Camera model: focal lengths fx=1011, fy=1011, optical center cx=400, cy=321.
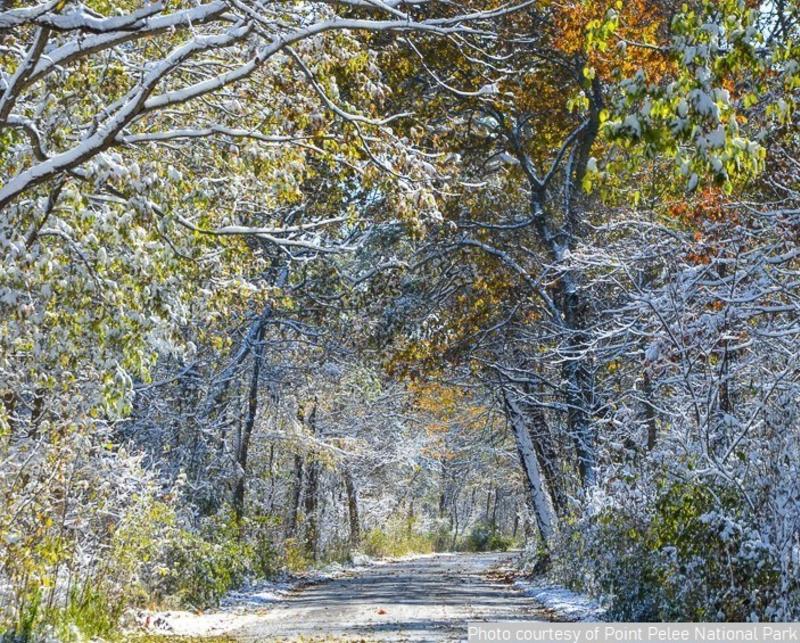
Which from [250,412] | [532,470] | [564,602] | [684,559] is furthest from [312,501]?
[684,559]

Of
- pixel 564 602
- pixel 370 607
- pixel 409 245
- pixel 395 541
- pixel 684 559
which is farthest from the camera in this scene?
pixel 395 541

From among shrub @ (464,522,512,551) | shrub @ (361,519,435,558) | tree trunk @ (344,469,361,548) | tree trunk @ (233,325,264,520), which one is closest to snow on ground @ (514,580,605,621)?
tree trunk @ (233,325,264,520)

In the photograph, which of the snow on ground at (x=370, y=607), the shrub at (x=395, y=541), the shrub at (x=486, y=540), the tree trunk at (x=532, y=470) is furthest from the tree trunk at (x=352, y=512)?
the shrub at (x=486, y=540)

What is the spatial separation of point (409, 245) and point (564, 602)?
8.51 m

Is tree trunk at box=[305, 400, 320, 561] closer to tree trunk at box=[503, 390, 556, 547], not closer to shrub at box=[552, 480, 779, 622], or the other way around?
tree trunk at box=[503, 390, 556, 547]

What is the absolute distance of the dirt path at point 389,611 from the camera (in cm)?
1299

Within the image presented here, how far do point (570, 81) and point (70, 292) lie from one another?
433 inches

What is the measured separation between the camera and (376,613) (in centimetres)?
1580

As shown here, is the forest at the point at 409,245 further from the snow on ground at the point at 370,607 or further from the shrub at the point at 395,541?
the shrub at the point at 395,541

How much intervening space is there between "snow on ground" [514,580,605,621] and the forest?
1.31ft

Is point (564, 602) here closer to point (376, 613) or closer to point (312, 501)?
point (376, 613)

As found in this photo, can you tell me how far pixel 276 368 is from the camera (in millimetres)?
26625

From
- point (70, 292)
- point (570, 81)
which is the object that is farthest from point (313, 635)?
point (570, 81)

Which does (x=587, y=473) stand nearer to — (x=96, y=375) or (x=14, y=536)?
(x=96, y=375)
